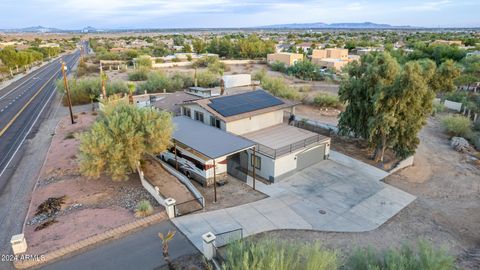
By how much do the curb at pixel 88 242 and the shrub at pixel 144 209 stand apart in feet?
1.18

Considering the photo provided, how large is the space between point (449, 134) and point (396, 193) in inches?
658

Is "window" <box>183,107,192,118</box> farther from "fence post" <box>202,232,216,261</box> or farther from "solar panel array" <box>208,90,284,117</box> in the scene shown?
"fence post" <box>202,232,216,261</box>

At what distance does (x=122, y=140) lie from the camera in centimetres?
1736

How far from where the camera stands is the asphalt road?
73.3 ft

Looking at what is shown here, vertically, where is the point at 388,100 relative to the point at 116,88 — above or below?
above

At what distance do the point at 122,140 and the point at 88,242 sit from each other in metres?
6.21

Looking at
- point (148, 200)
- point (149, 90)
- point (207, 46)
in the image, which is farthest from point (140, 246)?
point (207, 46)

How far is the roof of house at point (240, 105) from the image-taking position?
21942 millimetres

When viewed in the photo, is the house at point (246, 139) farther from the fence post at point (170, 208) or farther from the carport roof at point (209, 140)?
the fence post at point (170, 208)

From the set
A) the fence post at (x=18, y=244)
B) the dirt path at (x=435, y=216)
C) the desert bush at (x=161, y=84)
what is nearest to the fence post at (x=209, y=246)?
the dirt path at (x=435, y=216)

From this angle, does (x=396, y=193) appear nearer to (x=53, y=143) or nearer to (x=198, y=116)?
(x=198, y=116)

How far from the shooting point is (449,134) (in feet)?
98.3

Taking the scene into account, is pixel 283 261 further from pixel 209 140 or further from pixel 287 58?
pixel 287 58

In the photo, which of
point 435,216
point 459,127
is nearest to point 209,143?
point 435,216
